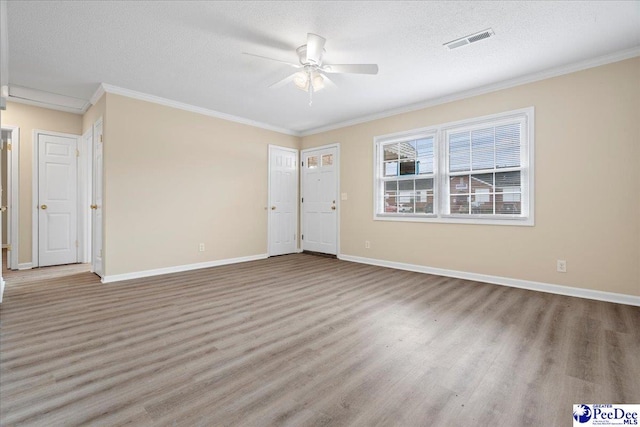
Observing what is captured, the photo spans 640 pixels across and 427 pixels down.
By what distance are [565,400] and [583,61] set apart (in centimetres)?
354

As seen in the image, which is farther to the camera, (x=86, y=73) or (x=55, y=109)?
(x=55, y=109)

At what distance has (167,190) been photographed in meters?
4.49

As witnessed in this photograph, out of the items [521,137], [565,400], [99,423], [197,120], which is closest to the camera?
[99,423]

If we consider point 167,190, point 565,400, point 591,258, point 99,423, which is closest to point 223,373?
point 99,423

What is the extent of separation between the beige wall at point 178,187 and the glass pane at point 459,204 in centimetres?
343

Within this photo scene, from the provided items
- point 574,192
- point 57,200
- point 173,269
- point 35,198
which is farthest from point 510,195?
point 35,198

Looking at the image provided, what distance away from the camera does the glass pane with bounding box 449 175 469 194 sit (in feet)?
13.8

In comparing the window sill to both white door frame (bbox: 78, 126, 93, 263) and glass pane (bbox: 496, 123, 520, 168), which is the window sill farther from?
white door frame (bbox: 78, 126, 93, 263)

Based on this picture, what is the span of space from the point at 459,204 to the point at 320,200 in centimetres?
273

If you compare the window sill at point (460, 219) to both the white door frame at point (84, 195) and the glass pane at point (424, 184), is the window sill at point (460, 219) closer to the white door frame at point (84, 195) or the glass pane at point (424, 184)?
the glass pane at point (424, 184)

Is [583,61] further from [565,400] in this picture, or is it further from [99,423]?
[99,423]

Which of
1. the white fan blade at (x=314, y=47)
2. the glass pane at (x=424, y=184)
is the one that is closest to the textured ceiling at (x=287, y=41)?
Result: the white fan blade at (x=314, y=47)

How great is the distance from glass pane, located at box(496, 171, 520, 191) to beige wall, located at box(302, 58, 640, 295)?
9.4 inches

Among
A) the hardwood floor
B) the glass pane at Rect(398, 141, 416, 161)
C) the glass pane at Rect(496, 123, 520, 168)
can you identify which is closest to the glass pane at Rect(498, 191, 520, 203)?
the glass pane at Rect(496, 123, 520, 168)
